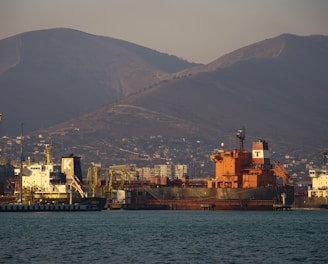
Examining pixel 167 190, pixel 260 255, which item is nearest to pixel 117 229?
pixel 260 255

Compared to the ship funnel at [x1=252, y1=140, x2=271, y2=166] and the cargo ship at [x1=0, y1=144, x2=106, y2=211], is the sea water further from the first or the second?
the ship funnel at [x1=252, y1=140, x2=271, y2=166]

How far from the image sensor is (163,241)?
236ft

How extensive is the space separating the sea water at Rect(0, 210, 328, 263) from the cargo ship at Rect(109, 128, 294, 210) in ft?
98.9

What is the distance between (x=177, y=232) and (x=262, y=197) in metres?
54.7

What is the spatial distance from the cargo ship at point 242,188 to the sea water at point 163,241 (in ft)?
98.9

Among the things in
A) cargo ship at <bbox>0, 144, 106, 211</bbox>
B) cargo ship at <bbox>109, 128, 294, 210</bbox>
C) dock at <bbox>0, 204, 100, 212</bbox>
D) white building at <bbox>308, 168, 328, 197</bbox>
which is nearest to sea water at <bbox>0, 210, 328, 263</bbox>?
dock at <bbox>0, 204, 100, 212</bbox>

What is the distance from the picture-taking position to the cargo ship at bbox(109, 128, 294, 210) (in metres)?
136

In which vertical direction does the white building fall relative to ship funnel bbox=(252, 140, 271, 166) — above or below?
below

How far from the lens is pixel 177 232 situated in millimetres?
82812

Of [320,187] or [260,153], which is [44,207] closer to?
[260,153]

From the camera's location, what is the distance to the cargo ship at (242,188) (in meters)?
136

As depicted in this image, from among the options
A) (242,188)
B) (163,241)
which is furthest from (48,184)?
(163,241)

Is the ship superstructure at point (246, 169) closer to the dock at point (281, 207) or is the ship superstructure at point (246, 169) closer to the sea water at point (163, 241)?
the dock at point (281, 207)

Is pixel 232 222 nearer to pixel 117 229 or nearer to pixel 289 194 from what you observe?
pixel 117 229
